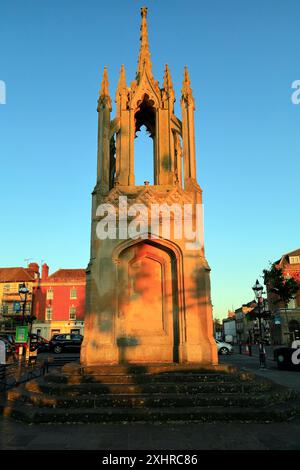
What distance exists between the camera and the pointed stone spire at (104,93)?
45.3 feet

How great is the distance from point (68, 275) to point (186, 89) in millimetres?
51947

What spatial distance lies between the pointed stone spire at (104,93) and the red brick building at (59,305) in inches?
1804

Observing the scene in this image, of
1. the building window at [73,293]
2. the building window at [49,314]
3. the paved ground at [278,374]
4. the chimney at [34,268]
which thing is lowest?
the paved ground at [278,374]

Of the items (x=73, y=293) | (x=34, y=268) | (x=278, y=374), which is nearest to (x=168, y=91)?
(x=278, y=374)

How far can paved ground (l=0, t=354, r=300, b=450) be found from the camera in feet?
19.1

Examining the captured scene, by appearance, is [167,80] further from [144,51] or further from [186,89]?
[144,51]

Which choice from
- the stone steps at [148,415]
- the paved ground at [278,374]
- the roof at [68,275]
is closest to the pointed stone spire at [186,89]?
the stone steps at [148,415]

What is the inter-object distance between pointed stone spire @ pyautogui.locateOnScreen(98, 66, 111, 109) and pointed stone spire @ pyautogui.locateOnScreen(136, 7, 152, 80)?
139 cm

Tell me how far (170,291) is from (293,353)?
1227cm

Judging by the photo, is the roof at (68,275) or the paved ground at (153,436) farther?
the roof at (68,275)

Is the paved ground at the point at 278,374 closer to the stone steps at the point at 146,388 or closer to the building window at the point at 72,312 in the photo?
the stone steps at the point at 146,388

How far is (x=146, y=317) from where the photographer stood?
11758mm

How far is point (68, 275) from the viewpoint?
61406 mm
